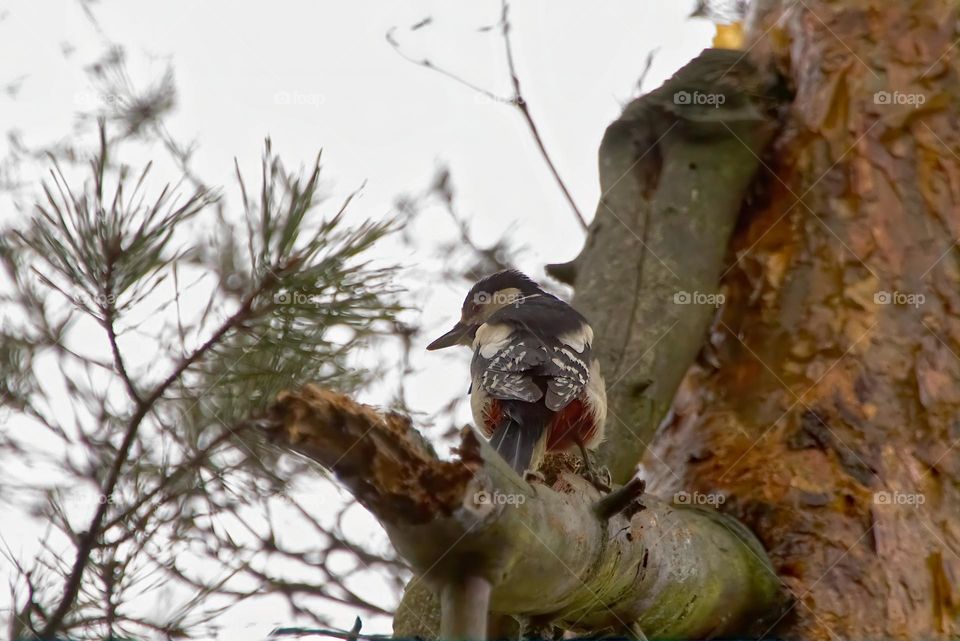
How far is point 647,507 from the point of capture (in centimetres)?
252

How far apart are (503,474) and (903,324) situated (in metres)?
2.05

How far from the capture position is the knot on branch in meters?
1.61

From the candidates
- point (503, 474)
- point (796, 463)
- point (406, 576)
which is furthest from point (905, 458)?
point (406, 576)

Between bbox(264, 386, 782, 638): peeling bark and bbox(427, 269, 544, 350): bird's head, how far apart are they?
1.61 meters

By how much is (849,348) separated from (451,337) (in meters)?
1.45

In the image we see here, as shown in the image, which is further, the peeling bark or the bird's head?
the bird's head

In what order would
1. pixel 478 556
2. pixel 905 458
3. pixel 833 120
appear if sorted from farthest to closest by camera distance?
pixel 833 120, pixel 905 458, pixel 478 556

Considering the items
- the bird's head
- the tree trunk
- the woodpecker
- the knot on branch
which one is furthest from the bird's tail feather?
the bird's head

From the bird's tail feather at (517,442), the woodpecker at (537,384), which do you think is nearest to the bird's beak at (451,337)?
the woodpecker at (537,384)

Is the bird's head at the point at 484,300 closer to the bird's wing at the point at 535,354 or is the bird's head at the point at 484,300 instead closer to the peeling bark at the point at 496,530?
the bird's wing at the point at 535,354

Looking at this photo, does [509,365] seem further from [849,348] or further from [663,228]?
[849,348]

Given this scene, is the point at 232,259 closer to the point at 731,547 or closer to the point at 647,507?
the point at 647,507

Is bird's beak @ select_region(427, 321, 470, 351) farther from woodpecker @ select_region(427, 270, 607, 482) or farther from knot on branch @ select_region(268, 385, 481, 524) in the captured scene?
knot on branch @ select_region(268, 385, 481, 524)

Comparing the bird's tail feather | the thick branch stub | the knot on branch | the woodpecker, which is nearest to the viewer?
the knot on branch
